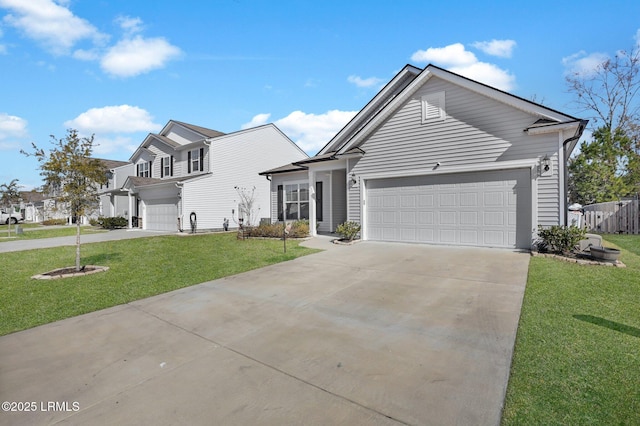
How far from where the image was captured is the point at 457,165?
10234 mm

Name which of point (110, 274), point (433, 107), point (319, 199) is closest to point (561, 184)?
point (433, 107)

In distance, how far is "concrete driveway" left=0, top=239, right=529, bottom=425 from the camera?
244cm

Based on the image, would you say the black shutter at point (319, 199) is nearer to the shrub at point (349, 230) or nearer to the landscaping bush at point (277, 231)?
the landscaping bush at point (277, 231)

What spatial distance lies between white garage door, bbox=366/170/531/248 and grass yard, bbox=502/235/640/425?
3.90m

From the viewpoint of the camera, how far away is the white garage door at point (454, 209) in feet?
30.8

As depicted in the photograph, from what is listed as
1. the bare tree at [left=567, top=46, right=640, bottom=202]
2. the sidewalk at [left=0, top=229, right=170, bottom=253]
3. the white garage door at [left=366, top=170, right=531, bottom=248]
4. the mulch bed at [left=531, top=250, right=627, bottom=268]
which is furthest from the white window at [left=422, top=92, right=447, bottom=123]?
the bare tree at [left=567, top=46, right=640, bottom=202]

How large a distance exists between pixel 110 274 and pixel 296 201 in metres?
10.4

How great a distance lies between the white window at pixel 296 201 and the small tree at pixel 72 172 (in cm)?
965

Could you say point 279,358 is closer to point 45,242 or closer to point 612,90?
point 45,242

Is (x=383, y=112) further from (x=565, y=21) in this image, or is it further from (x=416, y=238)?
(x=565, y=21)

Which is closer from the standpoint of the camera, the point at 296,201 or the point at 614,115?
the point at 296,201

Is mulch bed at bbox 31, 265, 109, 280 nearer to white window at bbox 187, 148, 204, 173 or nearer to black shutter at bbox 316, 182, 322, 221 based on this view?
black shutter at bbox 316, 182, 322, 221

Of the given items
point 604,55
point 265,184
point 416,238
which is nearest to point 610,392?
point 416,238

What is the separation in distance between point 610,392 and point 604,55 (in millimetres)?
29925
